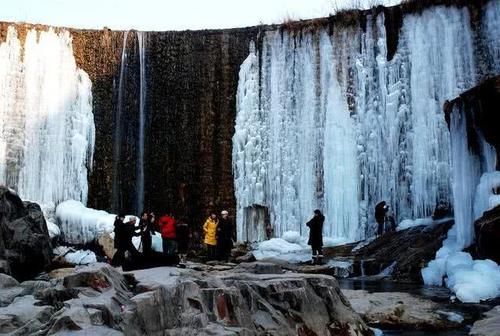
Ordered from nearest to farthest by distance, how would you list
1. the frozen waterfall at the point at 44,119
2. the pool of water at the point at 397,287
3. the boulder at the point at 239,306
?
the boulder at the point at 239,306 → the pool of water at the point at 397,287 → the frozen waterfall at the point at 44,119

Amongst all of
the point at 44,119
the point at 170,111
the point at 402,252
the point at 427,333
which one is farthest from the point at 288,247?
the point at 427,333

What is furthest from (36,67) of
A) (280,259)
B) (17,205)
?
(280,259)

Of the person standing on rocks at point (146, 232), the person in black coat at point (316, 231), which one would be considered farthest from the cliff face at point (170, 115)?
the person standing on rocks at point (146, 232)

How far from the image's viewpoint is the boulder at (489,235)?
35.0 feet

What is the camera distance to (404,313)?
7.71 metres

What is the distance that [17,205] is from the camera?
13836 mm

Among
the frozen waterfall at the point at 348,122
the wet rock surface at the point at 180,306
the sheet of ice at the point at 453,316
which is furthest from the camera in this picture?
the frozen waterfall at the point at 348,122

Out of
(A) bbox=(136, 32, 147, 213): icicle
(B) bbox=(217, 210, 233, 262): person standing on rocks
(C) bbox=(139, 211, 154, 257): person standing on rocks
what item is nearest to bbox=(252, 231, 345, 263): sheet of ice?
(B) bbox=(217, 210, 233, 262): person standing on rocks

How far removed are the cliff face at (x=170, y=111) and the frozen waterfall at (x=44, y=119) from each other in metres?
0.39

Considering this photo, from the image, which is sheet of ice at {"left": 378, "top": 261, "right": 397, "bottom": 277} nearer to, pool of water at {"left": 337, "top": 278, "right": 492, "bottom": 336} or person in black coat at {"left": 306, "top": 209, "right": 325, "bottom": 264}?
pool of water at {"left": 337, "top": 278, "right": 492, "bottom": 336}

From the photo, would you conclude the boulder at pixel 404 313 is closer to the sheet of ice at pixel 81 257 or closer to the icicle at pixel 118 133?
the sheet of ice at pixel 81 257

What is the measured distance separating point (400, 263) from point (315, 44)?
369 inches

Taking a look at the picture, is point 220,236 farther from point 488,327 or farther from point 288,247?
point 488,327

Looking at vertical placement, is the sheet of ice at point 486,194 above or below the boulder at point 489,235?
above
